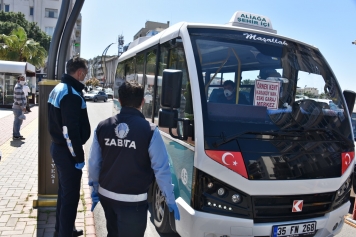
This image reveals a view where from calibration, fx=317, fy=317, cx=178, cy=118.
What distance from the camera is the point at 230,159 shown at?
3.03 metres

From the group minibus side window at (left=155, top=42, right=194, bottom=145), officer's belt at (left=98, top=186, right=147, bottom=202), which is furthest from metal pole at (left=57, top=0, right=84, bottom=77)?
officer's belt at (left=98, top=186, right=147, bottom=202)

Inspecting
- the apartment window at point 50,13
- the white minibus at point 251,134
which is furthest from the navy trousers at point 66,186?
the apartment window at point 50,13

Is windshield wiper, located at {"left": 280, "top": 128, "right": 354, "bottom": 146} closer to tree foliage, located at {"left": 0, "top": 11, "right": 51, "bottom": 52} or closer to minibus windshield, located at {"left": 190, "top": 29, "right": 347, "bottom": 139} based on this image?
minibus windshield, located at {"left": 190, "top": 29, "right": 347, "bottom": 139}

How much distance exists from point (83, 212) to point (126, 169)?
2554mm

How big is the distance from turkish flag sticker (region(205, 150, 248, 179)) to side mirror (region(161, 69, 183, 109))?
60 centimetres

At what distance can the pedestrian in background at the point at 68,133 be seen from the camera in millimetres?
3207

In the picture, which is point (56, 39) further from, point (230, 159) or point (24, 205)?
point (230, 159)

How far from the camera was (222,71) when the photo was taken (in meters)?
3.59

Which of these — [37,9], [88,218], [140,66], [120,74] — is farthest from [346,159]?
[37,9]

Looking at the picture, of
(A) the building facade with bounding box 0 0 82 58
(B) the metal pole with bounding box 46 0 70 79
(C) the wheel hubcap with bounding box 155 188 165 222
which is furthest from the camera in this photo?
(A) the building facade with bounding box 0 0 82 58

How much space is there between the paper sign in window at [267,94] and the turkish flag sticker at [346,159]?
3.03 ft

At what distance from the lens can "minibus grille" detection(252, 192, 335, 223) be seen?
3.09 meters

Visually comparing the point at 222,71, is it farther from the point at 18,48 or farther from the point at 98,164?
the point at 18,48

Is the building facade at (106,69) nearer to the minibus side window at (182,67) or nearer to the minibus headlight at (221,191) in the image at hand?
the minibus side window at (182,67)
